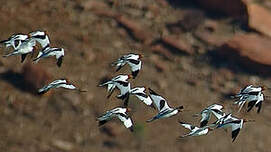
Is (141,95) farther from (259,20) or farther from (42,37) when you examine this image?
(259,20)

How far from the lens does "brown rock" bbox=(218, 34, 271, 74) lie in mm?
24312

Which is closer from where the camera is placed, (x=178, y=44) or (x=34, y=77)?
(x=34, y=77)

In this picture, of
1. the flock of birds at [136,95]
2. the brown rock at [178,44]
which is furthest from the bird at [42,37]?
the brown rock at [178,44]

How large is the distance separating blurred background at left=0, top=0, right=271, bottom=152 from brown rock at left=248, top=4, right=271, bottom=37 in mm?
46

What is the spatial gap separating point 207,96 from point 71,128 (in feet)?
20.3

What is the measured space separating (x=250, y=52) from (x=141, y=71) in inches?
195

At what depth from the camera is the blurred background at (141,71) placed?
20516mm

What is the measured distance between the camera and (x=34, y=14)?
2461 cm

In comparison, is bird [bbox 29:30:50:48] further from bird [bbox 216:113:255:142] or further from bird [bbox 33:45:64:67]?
bird [bbox 216:113:255:142]

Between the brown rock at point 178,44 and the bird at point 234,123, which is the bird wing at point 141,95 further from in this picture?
the brown rock at point 178,44

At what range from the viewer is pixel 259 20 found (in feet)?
83.6

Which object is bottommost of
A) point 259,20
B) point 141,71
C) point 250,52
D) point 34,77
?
point 141,71

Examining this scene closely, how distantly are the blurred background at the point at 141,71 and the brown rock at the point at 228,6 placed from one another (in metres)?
0.05

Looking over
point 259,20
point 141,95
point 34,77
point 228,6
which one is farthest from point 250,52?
point 141,95
